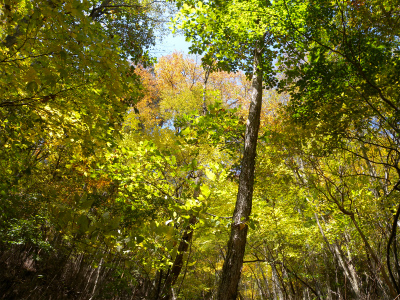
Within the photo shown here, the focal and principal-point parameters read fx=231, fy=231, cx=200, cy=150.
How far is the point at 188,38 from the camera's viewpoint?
4281 mm

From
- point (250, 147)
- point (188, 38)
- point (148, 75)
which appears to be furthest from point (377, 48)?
point (148, 75)

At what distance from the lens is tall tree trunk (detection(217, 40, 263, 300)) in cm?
282

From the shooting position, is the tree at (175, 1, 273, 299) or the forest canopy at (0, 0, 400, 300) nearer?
the forest canopy at (0, 0, 400, 300)

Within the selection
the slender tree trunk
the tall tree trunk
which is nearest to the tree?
the tall tree trunk

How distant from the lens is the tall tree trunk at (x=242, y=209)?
2.82m

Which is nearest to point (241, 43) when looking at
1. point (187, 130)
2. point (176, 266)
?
point (187, 130)

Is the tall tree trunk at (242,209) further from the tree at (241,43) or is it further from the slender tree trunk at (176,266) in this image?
the slender tree trunk at (176,266)

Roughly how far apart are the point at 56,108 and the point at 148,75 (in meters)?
19.0

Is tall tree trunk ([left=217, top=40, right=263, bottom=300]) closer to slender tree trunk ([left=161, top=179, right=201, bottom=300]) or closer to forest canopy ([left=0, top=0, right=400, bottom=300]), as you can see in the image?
forest canopy ([left=0, top=0, right=400, bottom=300])

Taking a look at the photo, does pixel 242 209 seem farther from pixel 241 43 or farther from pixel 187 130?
pixel 241 43

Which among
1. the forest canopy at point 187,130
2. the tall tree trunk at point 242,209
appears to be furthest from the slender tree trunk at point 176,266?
the tall tree trunk at point 242,209

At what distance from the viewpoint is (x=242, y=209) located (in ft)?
10.5

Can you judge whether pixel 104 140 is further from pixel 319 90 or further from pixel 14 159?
pixel 319 90

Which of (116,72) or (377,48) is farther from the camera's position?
(377,48)
